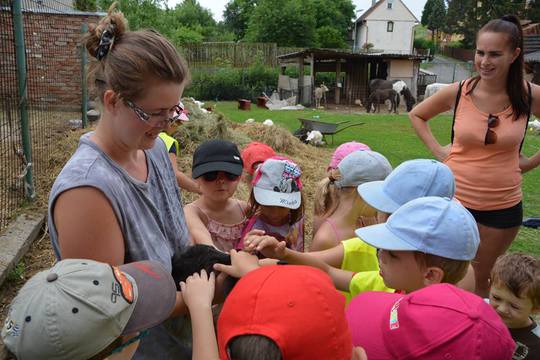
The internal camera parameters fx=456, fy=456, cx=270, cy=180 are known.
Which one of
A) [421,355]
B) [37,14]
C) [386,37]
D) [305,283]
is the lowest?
[421,355]

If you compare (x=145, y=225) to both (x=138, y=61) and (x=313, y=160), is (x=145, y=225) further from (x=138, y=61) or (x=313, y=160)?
(x=313, y=160)

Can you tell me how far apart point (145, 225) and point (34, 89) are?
20.0 feet

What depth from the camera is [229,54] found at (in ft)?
108

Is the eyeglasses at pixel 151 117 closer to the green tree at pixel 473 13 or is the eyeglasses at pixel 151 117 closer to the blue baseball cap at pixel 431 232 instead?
the blue baseball cap at pixel 431 232

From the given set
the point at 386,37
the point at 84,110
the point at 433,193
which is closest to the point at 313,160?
the point at 84,110

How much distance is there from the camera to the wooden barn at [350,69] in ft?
87.7

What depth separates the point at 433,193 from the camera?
2.22m

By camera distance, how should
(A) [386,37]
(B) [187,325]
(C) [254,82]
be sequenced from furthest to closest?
(A) [386,37] → (C) [254,82] → (B) [187,325]

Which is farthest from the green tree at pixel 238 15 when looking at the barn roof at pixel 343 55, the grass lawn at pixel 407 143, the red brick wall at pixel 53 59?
the red brick wall at pixel 53 59

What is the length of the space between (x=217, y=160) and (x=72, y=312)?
158 centimetres

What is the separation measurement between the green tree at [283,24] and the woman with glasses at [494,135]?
54.2m

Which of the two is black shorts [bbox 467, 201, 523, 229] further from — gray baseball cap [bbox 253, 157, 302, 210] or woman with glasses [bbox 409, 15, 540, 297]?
gray baseball cap [bbox 253, 157, 302, 210]

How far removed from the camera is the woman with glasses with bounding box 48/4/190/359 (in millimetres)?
1339

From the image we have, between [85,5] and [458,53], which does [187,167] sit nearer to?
[85,5]
